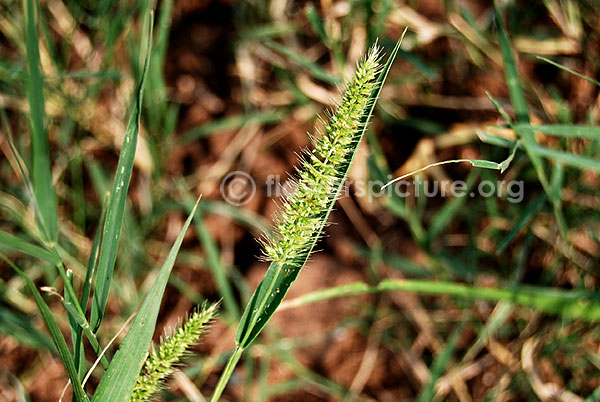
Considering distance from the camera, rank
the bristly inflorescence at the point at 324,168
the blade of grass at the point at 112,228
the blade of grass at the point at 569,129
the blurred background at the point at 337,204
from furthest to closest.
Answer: the blurred background at the point at 337,204
the blade of grass at the point at 569,129
the blade of grass at the point at 112,228
the bristly inflorescence at the point at 324,168

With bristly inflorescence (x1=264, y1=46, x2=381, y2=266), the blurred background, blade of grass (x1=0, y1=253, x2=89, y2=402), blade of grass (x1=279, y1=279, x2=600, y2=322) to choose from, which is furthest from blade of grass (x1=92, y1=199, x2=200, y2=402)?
the blurred background

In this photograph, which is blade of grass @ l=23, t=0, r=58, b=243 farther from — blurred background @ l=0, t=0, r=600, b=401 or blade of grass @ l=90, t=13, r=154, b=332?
blurred background @ l=0, t=0, r=600, b=401

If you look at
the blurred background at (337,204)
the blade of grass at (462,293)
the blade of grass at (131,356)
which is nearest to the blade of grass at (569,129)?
the blade of grass at (462,293)

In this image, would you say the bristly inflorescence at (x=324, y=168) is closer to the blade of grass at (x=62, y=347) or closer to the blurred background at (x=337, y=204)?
the blade of grass at (x=62, y=347)

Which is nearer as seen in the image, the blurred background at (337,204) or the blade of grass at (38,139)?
the blade of grass at (38,139)

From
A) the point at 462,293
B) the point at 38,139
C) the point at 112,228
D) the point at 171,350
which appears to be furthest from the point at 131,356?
the point at 462,293

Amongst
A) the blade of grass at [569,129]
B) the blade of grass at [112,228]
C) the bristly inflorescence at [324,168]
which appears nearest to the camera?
the bristly inflorescence at [324,168]
